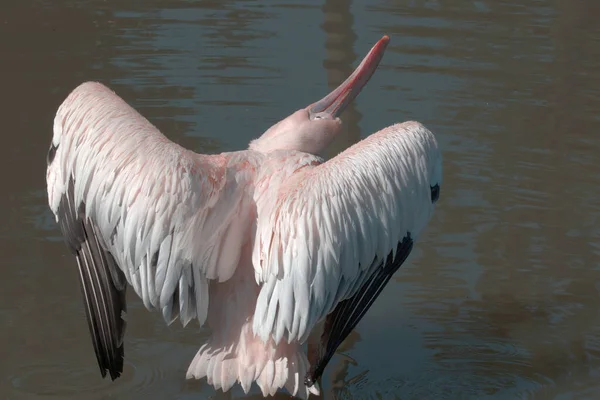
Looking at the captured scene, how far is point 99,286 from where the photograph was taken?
167 inches

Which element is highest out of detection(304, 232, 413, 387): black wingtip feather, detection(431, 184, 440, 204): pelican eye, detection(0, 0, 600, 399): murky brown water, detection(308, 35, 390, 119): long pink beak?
detection(308, 35, 390, 119): long pink beak

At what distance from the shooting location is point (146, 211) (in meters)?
3.87

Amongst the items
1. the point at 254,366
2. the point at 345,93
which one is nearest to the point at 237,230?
the point at 254,366

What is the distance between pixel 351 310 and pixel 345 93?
133cm

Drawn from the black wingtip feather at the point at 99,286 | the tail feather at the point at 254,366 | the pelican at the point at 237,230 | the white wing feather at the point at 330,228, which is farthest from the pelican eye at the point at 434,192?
the black wingtip feather at the point at 99,286

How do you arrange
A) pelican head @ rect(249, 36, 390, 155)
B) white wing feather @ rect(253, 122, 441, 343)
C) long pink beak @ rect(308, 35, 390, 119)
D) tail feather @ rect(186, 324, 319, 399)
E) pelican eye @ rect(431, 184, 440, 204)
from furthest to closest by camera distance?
long pink beak @ rect(308, 35, 390, 119), pelican head @ rect(249, 36, 390, 155), pelican eye @ rect(431, 184, 440, 204), tail feather @ rect(186, 324, 319, 399), white wing feather @ rect(253, 122, 441, 343)

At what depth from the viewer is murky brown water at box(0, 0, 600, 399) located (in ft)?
15.6

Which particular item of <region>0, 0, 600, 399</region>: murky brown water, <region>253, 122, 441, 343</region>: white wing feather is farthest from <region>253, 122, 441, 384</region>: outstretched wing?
<region>0, 0, 600, 399</region>: murky brown water

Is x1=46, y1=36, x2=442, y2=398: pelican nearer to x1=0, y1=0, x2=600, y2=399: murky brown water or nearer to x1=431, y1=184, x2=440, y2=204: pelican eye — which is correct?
x1=431, y1=184, x2=440, y2=204: pelican eye

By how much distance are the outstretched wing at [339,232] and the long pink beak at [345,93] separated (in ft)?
2.71

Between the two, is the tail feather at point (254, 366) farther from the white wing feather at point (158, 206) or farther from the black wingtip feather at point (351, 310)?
the white wing feather at point (158, 206)

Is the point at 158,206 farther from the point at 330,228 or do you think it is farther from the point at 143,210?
the point at 330,228

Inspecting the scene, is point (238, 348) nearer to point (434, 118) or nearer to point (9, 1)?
point (434, 118)

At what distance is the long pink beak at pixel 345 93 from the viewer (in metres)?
4.99
